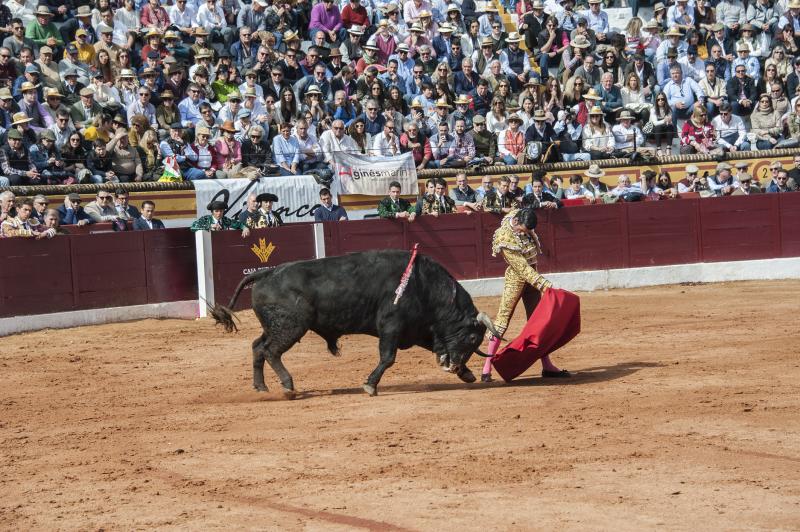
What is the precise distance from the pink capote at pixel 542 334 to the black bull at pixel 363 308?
1.00 ft

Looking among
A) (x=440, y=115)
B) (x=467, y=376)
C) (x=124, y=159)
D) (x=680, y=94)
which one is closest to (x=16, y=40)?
(x=124, y=159)

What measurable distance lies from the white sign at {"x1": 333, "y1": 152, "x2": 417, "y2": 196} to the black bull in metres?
7.42

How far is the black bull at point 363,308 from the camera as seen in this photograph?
968cm

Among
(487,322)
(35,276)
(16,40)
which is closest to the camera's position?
(487,322)

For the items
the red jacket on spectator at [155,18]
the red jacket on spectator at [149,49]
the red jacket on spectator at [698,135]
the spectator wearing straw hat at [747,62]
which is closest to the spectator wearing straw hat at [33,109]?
the red jacket on spectator at [149,49]

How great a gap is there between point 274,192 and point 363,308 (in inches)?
284

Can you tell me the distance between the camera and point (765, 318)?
1391 centimetres

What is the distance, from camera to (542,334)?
399 inches

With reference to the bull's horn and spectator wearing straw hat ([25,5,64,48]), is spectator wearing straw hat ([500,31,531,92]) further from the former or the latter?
the bull's horn

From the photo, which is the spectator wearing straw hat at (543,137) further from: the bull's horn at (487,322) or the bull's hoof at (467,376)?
the bull's horn at (487,322)

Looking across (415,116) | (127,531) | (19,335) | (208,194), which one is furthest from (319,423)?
(415,116)

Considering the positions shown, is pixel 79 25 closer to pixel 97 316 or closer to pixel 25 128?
pixel 25 128

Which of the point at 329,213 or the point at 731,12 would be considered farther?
the point at 731,12

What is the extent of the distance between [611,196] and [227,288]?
236 inches
